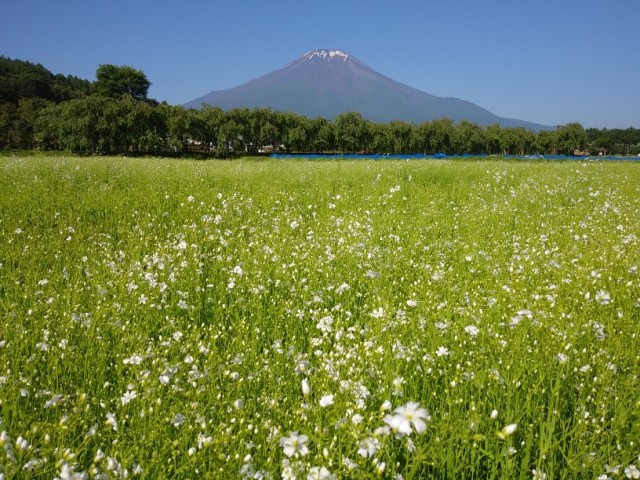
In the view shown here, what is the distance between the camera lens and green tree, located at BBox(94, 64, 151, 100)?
12900cm

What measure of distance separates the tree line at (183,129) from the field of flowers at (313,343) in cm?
6195

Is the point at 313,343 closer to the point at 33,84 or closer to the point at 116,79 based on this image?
the point at 33,84

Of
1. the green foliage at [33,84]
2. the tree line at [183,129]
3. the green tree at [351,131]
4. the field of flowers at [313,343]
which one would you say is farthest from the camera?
the green foliage at [33,84]

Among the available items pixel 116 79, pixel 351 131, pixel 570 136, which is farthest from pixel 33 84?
pixel 570 136

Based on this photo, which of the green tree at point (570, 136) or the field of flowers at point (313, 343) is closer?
the field of flowers at point (313, 343)

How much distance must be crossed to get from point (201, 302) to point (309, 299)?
128cm

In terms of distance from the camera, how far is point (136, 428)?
254cm

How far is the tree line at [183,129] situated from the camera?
6253cm

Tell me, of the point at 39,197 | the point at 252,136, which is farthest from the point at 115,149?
the point at 39,197

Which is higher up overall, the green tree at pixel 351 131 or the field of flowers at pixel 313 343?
the green tree at pixel 351 131

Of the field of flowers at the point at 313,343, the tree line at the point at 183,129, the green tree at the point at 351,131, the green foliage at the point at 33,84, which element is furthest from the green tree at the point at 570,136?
the green foliage at the point at 33,84

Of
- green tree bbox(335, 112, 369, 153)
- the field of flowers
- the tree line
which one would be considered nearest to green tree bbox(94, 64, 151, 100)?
the tree line

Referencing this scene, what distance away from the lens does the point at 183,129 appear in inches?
2879

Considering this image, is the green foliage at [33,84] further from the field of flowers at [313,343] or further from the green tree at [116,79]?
the field of flowers at [313,343]
